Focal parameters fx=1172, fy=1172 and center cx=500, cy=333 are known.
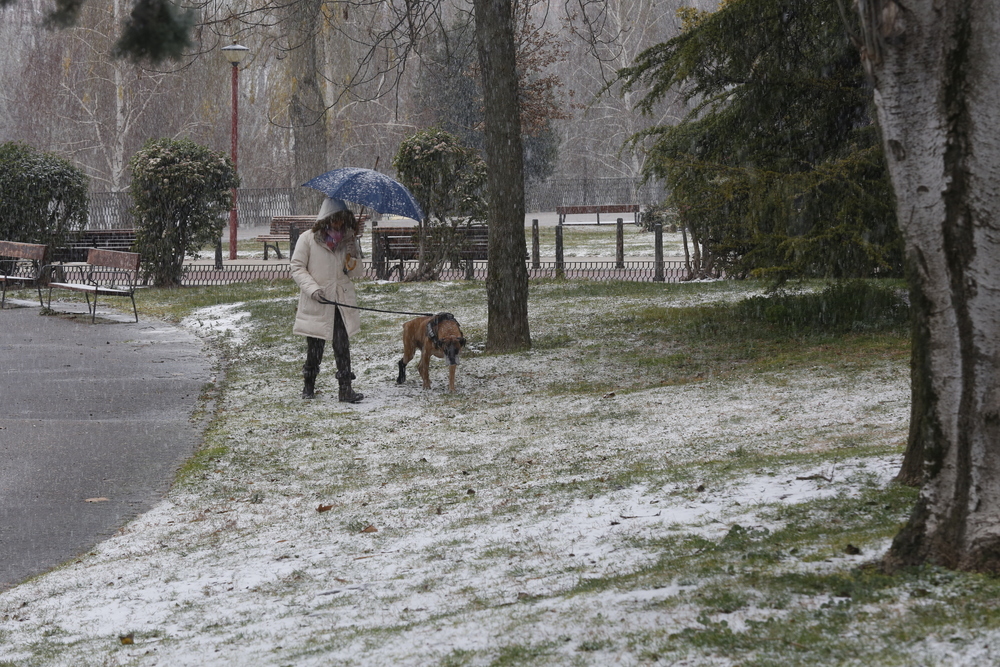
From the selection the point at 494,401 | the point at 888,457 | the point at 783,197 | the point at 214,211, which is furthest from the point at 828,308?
the point at 214,211

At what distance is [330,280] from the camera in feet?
33.0

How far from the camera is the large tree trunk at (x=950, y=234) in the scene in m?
4.06

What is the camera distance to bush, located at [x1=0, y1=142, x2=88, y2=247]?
21703 millimetres

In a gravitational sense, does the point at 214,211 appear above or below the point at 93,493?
above

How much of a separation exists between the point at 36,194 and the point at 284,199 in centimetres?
2625

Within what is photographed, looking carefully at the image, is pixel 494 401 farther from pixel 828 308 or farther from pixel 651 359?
pixel 828 308

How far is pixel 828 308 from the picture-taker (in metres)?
12.8

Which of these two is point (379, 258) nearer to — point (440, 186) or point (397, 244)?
point (397, 244)

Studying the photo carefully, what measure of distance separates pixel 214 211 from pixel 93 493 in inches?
596

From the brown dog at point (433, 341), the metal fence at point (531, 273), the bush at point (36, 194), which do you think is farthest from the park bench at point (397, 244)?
the brown dog at point (433, 341)

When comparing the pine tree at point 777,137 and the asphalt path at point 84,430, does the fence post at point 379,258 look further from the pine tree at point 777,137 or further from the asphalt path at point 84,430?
the pine tree at point 777,137

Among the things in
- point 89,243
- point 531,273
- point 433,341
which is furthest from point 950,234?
point 89,243

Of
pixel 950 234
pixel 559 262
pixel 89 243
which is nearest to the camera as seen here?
pixel 950 234

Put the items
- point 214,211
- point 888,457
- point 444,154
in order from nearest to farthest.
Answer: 1. point 888,457
2. point 444,154
3. point 214,211
